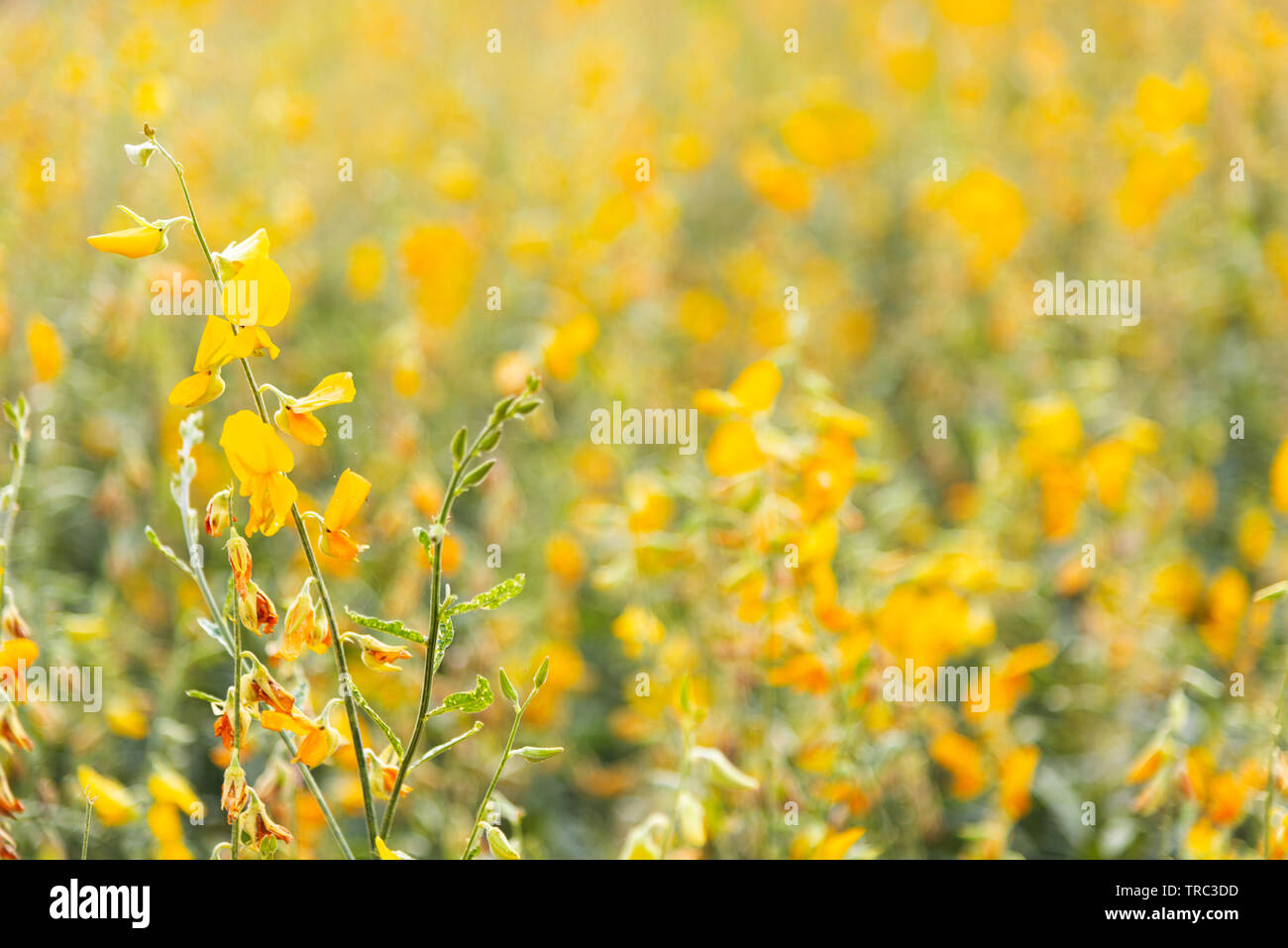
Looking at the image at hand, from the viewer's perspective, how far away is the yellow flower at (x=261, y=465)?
94 centimetres

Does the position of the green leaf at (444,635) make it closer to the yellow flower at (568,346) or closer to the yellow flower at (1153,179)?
the yellow flower at (568,346)

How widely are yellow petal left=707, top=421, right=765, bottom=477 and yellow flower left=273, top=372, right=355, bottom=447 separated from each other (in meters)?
0.74

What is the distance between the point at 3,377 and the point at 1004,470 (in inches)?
98.6

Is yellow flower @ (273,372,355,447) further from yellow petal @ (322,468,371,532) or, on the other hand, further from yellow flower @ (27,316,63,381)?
yellow flower @ (27,316,63,381)

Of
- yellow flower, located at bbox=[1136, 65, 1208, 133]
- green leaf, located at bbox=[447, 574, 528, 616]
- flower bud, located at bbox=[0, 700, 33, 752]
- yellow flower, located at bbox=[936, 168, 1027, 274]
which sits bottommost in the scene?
flower bud, located at bbox=[0, 700, 33, 752]

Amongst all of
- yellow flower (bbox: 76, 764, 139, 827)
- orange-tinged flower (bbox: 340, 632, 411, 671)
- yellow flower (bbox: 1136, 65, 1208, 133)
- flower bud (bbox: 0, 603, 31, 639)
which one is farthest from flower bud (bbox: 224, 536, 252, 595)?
yellow flower (bbox: 1136, 65, 1208, 133)

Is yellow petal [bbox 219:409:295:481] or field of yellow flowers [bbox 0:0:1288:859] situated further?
field of yellow flowers [bbox 0:0:1288:859]

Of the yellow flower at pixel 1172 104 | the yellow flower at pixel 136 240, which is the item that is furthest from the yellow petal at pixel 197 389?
the yellow flower at pixel 1172 104

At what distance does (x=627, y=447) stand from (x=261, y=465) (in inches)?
56.8

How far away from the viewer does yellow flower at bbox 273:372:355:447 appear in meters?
0.96

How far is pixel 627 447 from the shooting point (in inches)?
93.0

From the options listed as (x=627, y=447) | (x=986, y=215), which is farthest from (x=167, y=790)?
(x=986, y=215)

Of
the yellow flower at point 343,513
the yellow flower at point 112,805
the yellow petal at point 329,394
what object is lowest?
the yellow flower at point 112,805
